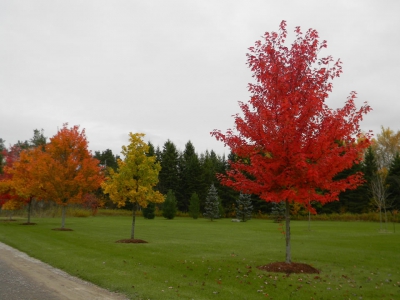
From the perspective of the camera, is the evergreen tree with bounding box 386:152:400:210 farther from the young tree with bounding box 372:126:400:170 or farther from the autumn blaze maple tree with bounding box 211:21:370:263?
the autumn blaze maple tree with bounding box 211:21:370:263

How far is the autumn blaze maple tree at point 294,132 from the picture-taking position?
10961 mm

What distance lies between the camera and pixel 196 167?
73250mm

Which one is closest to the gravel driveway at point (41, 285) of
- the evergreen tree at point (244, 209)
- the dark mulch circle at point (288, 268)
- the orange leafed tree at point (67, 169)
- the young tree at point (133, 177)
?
the dark mulch circle at point (288, 268)

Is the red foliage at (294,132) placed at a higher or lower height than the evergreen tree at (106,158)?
lower

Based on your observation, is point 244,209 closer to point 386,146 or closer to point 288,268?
point 386,146

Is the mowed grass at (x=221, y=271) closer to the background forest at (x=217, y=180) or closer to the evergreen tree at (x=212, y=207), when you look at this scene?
the evergreen tree at (x=212, y=207)

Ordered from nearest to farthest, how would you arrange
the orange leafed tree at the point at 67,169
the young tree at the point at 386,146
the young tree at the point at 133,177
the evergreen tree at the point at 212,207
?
the young tree at the point at 133,177 < the orange leafed tree at the point at 67,169 < the evergreen tree at the point at 212,207 < the young tree at the point at 386,146

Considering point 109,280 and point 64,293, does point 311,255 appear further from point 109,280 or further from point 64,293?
point 64,293

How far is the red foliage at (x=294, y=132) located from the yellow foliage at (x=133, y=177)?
31.8 ft

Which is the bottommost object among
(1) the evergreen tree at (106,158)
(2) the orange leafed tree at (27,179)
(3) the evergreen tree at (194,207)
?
(3) the evergreen tree at (194,207)

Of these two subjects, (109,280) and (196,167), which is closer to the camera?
(109,280)

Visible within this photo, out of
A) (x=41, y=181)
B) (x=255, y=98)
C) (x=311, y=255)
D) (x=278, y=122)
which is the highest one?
(x=255, y=98)

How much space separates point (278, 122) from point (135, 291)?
6684 millimetres

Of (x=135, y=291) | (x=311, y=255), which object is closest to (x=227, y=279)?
(x=135, y=291)
